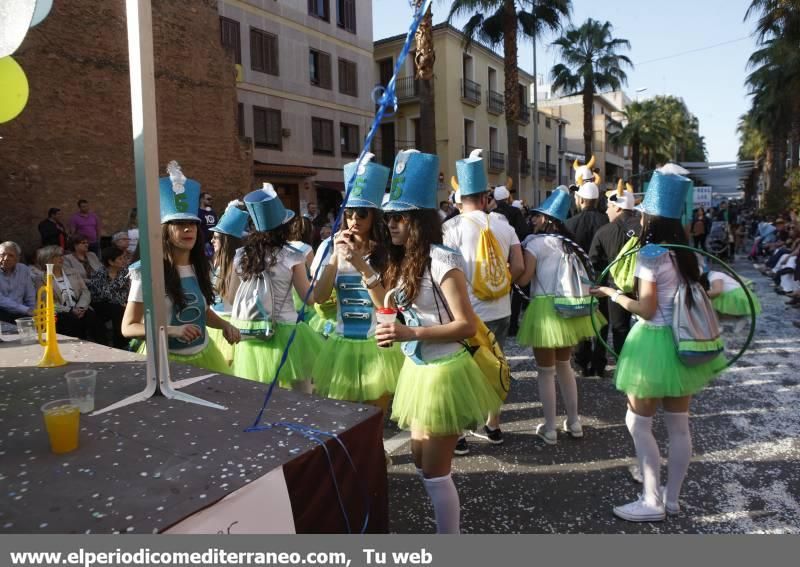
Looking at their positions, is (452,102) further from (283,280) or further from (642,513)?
(642,513)

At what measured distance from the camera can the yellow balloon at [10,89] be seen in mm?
2877

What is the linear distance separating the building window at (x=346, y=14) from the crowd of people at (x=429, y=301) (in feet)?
76.7

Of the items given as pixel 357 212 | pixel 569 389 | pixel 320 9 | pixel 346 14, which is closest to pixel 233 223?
pixel 357 212

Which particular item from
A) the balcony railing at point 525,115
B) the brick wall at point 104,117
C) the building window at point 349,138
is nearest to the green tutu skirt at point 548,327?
the brick wall at point 104,117

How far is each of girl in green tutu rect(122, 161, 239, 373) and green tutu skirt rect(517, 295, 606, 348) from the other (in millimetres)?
2306

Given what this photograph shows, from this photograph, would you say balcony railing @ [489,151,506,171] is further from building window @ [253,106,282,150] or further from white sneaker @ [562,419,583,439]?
white sneaker @ [562,419,583,439]

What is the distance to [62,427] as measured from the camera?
2043 mm

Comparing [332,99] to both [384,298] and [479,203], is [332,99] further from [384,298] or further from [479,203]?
[384,298]

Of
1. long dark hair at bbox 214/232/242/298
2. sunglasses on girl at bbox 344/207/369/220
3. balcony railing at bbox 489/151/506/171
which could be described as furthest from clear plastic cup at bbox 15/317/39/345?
balcony railing at bbox 489/151/506/171

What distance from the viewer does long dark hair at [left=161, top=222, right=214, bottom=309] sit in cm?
352

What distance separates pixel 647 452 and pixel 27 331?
13.4 ft

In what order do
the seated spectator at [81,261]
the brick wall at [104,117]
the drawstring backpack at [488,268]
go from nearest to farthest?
the drawstring backpack at [488,268]
the seated spectator at [81,261]
the brick wall at [104,117]

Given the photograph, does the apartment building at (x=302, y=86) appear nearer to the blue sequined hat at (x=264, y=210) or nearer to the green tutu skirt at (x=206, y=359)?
the blue sequined hat at (x=264, y=210)
